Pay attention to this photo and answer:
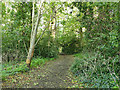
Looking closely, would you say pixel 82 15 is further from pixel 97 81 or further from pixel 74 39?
pixel 74 39

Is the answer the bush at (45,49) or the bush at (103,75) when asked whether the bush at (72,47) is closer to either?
the bush at (45,49)

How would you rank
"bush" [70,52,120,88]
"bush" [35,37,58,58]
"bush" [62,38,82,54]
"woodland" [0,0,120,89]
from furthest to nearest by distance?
"bush" [62,38,82,54] → "bush" [35,37,58,58] → "woodland" [0,0,120,89] → "bush" [70,52,120,88]

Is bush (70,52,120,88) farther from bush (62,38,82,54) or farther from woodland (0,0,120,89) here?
bush (62,38,82,54)

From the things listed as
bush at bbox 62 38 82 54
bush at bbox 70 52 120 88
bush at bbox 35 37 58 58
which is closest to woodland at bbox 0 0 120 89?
bush at bbox 70 52 120 88

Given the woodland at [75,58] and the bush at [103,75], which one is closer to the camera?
the bush at [103,75]

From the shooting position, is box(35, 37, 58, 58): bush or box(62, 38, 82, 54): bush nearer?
box(35, 37, 58, 58): bush

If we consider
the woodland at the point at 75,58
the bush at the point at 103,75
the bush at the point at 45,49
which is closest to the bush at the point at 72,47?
the bush at the point at 45,49

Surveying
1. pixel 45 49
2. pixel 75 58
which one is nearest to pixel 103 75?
pixel 75 58

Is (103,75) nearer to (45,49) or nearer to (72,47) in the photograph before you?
(45,49)

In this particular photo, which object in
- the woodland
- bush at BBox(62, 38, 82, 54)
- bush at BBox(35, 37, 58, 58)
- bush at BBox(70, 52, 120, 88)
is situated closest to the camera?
bush at BBox(70, 52, 120, 88)

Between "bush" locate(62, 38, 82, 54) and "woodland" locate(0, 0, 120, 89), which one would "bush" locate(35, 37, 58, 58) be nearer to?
"woodland" locate(0, 0, 120, 89)

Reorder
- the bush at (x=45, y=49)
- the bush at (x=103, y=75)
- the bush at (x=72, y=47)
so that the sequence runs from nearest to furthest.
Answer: the bush at (x=103, y=75) → the bush at (x=45, y=49) → the bush at (x=72, y=47)

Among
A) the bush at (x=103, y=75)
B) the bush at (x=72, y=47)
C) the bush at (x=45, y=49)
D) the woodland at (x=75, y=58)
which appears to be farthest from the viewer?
the bush at (x=72, y=47)

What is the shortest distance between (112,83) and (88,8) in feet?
9.08
